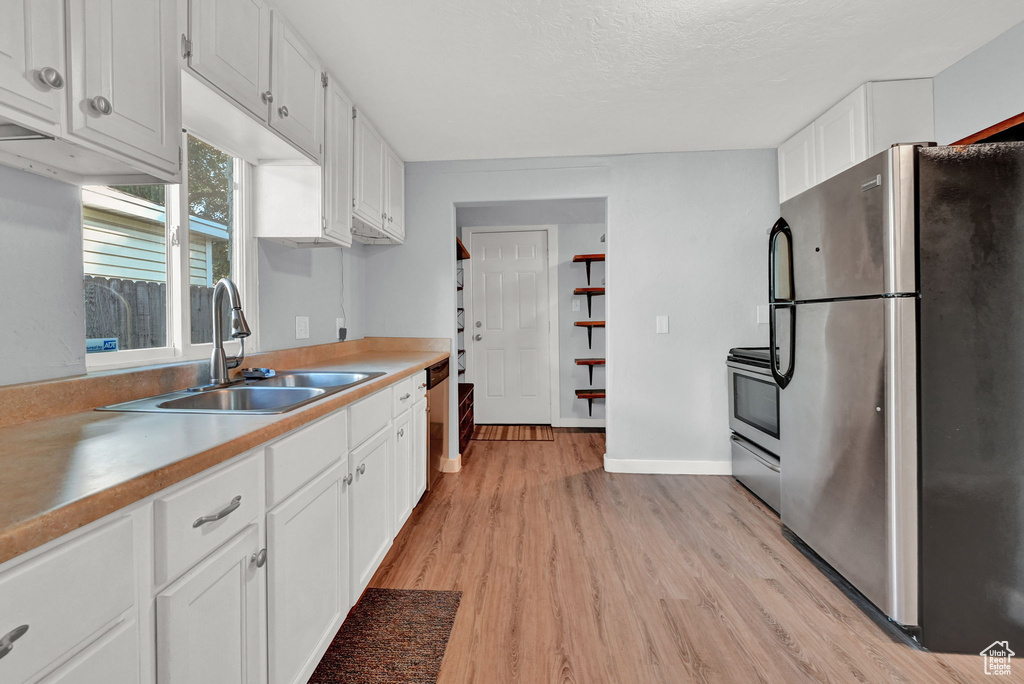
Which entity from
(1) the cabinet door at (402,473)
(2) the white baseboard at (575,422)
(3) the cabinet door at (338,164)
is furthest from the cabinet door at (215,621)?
(2) the white baseboard at (575,422)

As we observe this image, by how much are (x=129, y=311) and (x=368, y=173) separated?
4.92 ft

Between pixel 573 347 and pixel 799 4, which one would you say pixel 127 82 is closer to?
pixel 799 4

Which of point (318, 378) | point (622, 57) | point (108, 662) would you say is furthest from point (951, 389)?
point (318, 378)

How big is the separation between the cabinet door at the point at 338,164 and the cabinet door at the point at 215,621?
154 cm

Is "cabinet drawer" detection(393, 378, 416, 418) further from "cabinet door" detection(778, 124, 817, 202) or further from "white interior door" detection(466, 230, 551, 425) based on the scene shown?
"cabinet door" detection(778, 124, 817, 202)

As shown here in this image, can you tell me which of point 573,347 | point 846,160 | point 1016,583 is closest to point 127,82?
point 1016,583

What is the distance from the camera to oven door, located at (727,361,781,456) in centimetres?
256

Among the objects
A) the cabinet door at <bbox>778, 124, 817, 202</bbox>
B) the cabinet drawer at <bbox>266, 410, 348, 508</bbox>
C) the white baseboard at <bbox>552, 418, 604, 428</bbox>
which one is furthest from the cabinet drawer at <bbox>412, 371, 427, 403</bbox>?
the cabinet door at <bbox>778, 124, 817, 202</bbox>

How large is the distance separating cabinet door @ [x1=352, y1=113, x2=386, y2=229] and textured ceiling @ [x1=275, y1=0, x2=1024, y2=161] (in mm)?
107

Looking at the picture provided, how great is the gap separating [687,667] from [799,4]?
8.06ft

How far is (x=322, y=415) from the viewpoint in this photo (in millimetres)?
1320

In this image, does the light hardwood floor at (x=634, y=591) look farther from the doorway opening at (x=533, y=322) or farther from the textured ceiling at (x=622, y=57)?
the textured ceiling at (x=622, y=57)

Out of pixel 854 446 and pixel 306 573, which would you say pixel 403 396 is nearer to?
pixel 306 573

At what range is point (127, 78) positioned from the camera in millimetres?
1042
